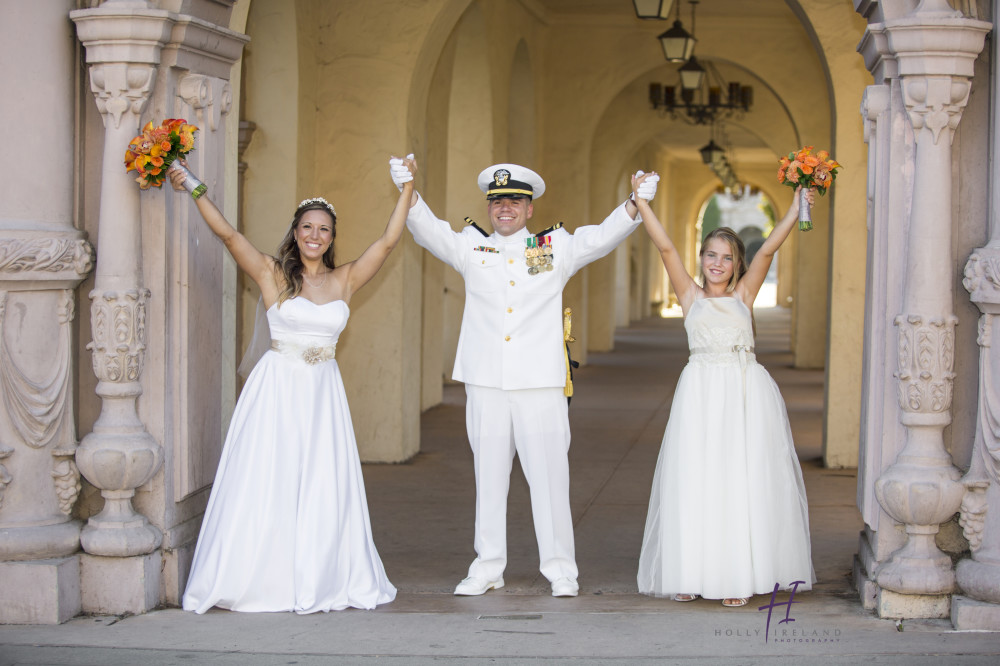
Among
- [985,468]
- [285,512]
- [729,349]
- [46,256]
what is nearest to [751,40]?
[729,349]

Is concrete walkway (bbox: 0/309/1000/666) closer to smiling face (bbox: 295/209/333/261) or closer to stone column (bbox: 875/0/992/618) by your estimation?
stone column (bbox: 875/0/992/618)

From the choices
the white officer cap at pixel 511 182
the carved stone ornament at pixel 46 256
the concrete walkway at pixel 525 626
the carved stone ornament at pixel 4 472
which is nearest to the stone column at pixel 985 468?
the concrete walkway at pixel 525 626

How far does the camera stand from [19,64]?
512 centimetres

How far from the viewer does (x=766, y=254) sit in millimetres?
5375

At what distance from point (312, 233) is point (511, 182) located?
35.9 inches

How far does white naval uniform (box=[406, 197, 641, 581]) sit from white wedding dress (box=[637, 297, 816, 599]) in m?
0.48

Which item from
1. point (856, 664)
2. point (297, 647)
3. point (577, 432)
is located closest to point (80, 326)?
point (297, 647)

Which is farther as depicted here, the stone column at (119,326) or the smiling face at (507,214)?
the smiling face at (507,214)

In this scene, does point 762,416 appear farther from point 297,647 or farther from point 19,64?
point 19,64

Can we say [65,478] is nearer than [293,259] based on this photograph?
Yes

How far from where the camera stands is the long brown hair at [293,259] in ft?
17.7

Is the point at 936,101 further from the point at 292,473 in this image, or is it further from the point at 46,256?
the point at 46,256

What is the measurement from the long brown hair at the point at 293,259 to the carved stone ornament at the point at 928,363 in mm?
2512

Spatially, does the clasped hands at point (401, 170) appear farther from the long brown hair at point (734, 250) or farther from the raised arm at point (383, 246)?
the long brown hair at point (734, 250)
